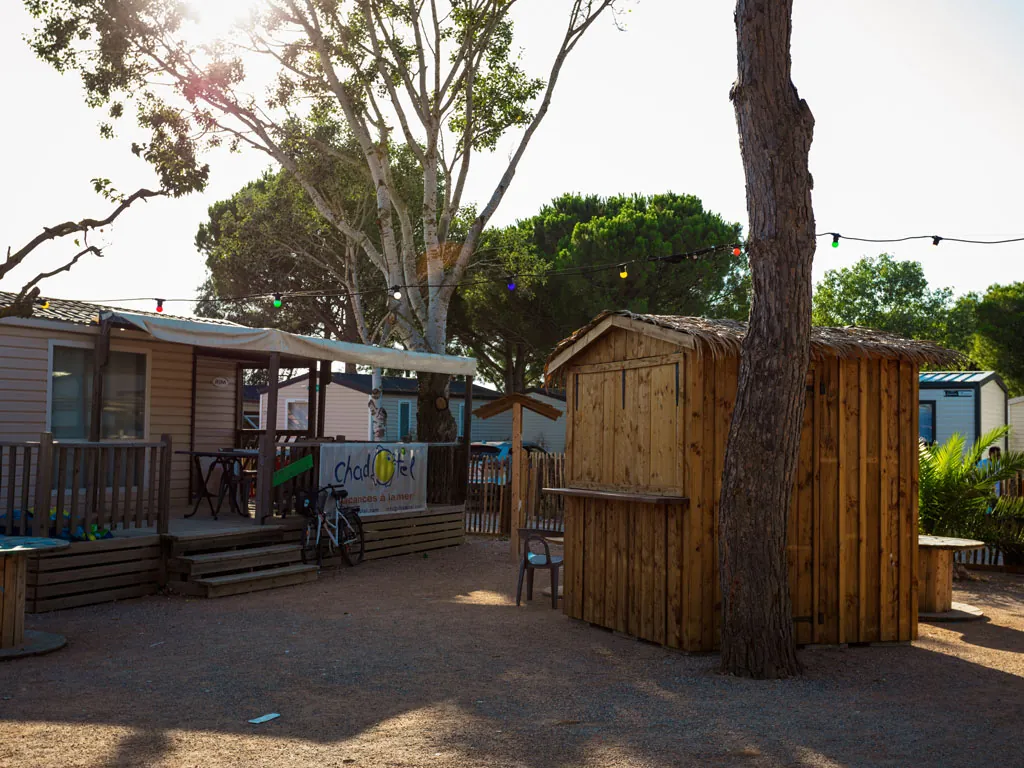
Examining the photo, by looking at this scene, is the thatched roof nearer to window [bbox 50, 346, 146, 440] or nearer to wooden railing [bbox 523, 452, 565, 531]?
window [bbox 50, 346, 146, 440]

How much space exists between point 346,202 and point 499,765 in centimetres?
2163

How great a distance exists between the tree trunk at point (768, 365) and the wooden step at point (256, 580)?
5.17 m

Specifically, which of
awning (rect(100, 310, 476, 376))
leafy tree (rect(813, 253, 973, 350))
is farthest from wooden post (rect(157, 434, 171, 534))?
leafy tree (rect(813, 253, 973, 350))

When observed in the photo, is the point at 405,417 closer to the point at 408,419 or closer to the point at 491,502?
the point at 408,419

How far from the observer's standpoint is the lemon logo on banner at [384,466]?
1255cm

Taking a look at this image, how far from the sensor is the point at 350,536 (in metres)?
11.5

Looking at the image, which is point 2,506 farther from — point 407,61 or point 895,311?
point 895,311

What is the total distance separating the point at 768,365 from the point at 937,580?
4091 millimetres

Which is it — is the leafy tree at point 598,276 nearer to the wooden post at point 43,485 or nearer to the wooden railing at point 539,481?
the wooden railing at point 539,481

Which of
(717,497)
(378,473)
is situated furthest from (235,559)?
(717,497)

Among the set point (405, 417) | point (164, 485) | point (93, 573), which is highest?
point (405, 417)

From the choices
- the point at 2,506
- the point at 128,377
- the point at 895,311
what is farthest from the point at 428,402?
the point at 895,311

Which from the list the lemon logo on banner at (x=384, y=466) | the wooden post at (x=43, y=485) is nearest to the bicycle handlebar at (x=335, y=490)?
the lemon logo on banner at (x=384, y=466)

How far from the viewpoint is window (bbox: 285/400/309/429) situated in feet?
93.1
